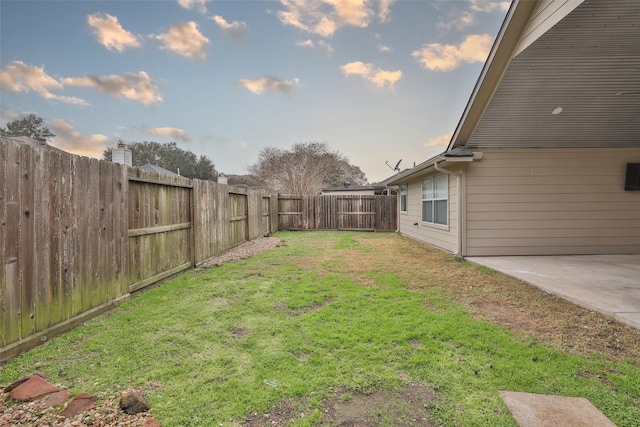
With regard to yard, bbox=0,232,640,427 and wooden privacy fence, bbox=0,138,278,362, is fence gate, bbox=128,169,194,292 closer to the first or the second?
wooden privacy fence, bbox=0,138,278,362

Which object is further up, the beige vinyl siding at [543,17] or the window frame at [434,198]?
the beige vinyl siding at [543,17]

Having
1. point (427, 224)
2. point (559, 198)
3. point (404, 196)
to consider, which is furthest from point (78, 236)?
point (404, 196)

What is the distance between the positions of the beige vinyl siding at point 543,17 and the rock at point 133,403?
19.8 ft

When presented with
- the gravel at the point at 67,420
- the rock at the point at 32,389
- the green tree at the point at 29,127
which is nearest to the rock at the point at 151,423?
the gravel at the point at 67,420

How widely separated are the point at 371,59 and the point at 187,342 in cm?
1159

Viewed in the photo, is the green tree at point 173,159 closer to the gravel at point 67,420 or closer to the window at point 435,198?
the window at point 435,198

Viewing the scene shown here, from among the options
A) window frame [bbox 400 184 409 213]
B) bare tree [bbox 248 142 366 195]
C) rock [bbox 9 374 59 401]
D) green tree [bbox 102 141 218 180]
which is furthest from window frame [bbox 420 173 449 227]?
green tree [bbox 102 141 218 180]

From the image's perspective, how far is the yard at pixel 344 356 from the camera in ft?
5.65

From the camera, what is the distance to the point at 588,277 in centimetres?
451

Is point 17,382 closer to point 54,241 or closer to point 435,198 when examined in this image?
point 54,241

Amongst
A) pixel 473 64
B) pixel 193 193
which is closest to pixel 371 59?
pixel 473 64

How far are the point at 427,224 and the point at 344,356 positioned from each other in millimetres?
7168

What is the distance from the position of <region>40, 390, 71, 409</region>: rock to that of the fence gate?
2.08m

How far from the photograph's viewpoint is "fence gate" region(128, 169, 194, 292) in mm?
3822
